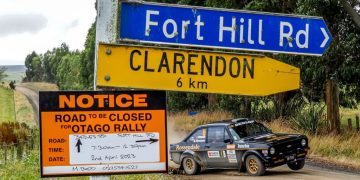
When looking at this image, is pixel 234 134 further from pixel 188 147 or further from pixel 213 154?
pixel 188 147

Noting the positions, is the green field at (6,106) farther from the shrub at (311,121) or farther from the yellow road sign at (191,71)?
the yellow road sign at (191,71)

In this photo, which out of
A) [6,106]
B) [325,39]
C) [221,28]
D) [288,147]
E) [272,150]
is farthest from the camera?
[6,106]

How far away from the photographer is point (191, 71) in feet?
11.5

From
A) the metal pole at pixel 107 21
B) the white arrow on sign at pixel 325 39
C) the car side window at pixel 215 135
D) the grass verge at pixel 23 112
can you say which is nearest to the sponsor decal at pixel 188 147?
the car side window at pixel 215 135

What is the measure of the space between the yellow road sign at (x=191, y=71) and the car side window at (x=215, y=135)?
37.7 feet

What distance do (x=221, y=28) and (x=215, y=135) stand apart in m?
11.7

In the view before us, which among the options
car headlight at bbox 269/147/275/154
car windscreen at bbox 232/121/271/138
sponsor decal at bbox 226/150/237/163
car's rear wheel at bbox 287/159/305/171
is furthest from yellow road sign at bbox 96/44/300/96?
car's rear wheel at bbox 287/159/305/171

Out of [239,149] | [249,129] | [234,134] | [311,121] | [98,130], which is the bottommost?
[239,149]

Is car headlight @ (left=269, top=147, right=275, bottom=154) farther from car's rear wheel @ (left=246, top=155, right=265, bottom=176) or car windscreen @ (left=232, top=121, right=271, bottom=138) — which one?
car windscreen @ (left=232, top=121, right=271, bottom=138)

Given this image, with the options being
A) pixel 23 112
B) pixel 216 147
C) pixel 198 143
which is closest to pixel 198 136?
pixel 198 143

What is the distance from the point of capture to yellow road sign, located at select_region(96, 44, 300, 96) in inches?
136

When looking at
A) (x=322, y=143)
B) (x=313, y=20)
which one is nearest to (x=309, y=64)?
(x=322, y=143)

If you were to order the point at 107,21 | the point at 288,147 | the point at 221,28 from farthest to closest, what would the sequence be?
1. the point at 288,147
2. the point at 221,28
3. the point at 107,21

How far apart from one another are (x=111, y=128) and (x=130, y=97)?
239mm
